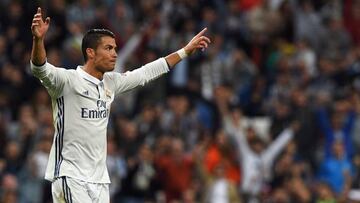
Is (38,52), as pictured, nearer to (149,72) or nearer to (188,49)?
(149,72)

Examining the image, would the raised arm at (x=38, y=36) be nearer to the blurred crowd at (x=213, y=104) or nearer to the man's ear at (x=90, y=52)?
the man's ear at (x=90, y=52)

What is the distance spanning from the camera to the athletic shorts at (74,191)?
10.7 metres

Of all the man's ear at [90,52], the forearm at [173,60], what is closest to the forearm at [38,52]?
the man's ear at [90,52]

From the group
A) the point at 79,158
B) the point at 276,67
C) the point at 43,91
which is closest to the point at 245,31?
the point at 276,67

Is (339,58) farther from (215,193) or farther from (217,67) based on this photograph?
(215,193)

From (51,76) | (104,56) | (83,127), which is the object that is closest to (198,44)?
(104,56)

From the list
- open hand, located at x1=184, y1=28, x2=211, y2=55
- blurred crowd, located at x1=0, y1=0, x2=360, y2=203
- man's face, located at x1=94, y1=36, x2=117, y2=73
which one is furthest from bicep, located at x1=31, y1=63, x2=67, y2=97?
blurred crowd, located at x1=0, y1=0, x2=360, y2=203

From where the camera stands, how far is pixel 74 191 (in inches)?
422

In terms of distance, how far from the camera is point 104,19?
2094 centimetres

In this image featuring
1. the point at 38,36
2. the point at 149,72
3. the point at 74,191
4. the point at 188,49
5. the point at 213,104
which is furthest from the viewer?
the point at 213,104

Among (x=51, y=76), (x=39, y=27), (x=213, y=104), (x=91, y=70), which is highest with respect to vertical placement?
(x=213, y=104)

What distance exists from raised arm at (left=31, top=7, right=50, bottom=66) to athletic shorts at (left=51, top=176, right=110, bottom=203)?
1.15 m

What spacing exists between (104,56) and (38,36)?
2.99 ft

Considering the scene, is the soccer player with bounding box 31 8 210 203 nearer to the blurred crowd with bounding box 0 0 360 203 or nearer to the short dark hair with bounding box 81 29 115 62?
the short dark hair with bounding box 81 29 115 62
